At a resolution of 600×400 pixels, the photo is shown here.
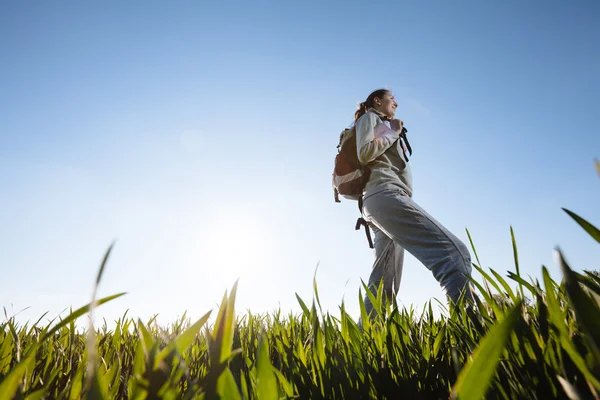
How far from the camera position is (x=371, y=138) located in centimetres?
300

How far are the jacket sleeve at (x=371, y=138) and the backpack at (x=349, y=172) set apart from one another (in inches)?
7.4

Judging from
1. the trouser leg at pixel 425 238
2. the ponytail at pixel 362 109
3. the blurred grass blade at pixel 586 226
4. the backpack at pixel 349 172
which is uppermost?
the ponytail at pixel 362 109

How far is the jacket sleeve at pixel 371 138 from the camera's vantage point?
116 inches

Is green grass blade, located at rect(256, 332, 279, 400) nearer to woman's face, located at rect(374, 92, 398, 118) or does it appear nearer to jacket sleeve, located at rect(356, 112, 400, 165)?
jacket sleeve, located at rect(356, 112, 400, 165)

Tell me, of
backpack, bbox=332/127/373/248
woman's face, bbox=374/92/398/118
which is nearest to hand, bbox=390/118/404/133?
woman's face, bbox=374/92/398/118

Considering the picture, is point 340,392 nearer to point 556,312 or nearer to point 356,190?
point 556,312

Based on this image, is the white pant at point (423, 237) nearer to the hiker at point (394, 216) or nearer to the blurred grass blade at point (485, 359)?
the hiker at point (394, 216)

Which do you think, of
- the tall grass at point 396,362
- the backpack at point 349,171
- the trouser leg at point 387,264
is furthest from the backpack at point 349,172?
the tall grass at point 396,362

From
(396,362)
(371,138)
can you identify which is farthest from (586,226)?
(371,138)

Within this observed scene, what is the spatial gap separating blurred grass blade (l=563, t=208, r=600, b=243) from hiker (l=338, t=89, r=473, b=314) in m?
1.44

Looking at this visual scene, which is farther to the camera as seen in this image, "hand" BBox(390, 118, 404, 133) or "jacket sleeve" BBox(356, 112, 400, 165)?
"hand" BBox(390, 118, 404, 133)

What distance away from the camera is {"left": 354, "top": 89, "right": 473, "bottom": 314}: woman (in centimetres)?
240

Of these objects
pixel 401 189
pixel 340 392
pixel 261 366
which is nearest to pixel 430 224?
pixel 401 189

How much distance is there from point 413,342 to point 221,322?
2.85ft
